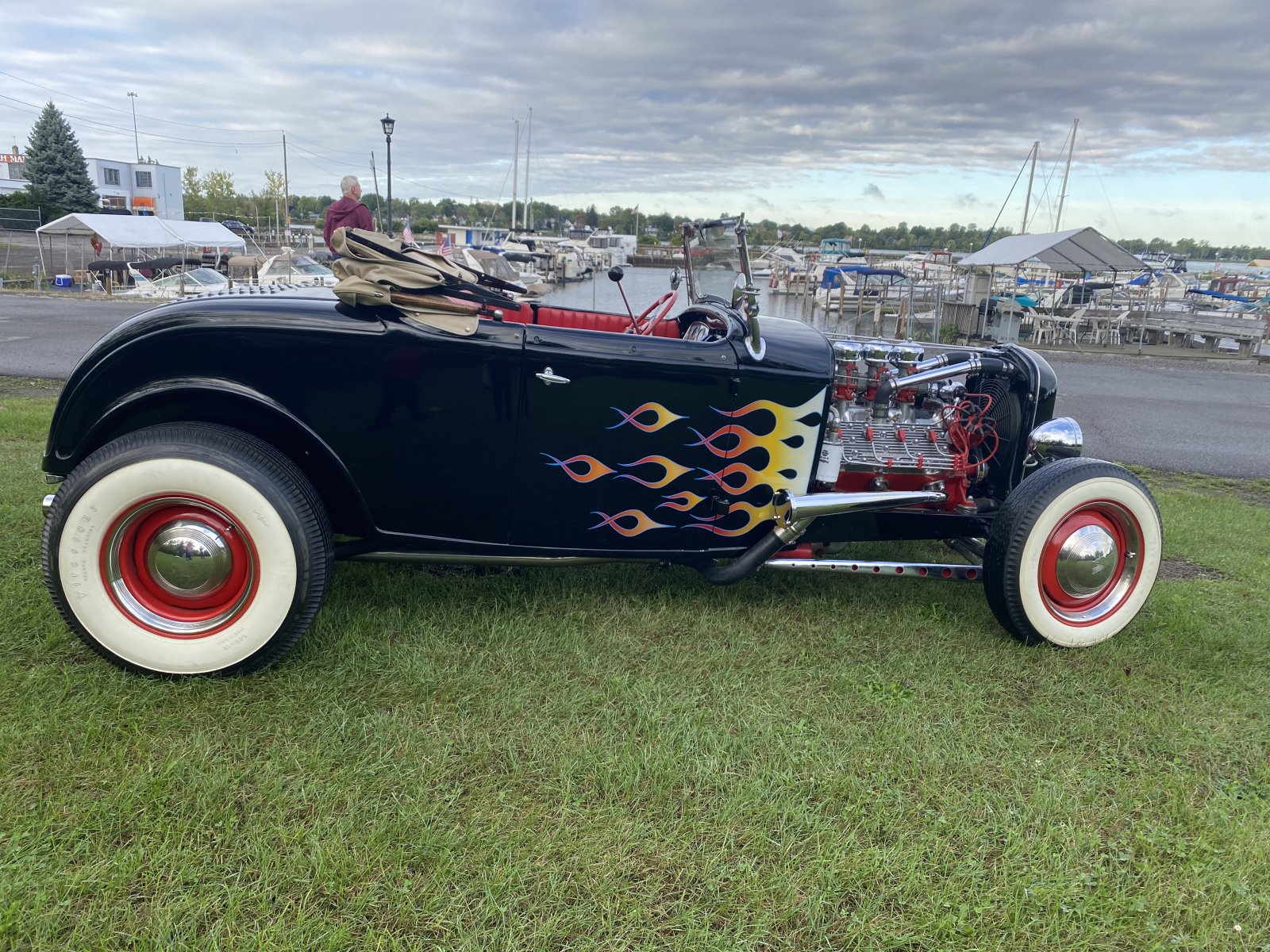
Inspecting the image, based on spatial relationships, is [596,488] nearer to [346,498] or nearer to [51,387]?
[346,498]

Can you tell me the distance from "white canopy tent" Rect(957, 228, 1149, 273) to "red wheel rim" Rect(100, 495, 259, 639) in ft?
55.0

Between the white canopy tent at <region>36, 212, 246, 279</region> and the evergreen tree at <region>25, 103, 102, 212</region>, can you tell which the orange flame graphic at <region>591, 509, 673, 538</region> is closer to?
the white canopy tent at <region>36, 212, 246, 279</region>

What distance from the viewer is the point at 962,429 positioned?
3756mm

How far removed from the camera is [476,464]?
9.78 ft

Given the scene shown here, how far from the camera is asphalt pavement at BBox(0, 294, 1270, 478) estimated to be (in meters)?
7.82

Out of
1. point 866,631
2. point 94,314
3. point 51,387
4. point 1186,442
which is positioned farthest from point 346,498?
point 94,314

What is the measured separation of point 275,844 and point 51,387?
24.3 feet

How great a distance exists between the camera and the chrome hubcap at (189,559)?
8.85 ft

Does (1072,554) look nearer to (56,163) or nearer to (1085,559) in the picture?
(1085,559)

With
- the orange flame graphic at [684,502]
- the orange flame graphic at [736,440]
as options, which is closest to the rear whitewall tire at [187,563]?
the orange flame graphic at [684,502]

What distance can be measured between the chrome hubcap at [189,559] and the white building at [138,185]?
64.8 m

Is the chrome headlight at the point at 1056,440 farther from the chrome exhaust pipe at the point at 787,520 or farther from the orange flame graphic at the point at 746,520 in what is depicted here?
the orange flame graphic at the point at 746,520

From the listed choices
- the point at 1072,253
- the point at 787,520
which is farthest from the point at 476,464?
the point at 1072,253

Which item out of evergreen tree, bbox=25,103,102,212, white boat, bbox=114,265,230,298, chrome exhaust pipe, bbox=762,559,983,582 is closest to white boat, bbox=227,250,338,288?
white boat, bbox=114,265,230,298
